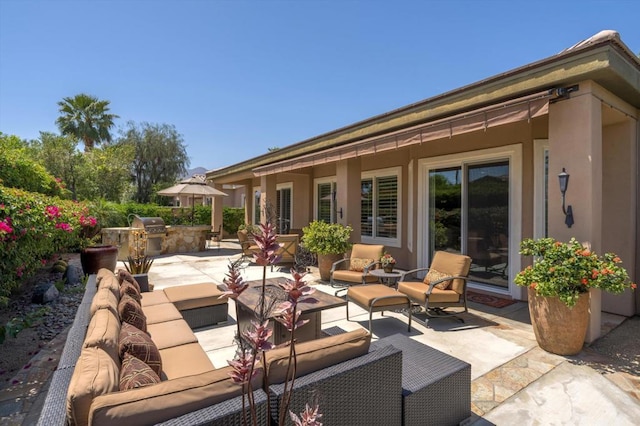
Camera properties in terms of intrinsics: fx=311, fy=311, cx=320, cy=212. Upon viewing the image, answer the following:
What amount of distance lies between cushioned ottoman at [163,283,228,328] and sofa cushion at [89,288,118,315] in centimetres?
151

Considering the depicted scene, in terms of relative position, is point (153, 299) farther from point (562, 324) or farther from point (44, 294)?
point (562, 324)

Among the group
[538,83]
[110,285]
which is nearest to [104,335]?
[110,285]

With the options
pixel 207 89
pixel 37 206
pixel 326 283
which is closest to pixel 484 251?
pixel 326 283

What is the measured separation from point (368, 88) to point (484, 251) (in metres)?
10.6

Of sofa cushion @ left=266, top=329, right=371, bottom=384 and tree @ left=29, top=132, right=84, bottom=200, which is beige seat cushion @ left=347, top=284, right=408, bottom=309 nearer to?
sofa cushion @ left=266, top=329, right=371, bottom=384

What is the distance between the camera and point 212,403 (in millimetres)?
1616

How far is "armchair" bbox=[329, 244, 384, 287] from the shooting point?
6504mm

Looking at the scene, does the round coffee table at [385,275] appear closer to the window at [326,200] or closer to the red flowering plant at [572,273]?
the red flowering plant at [572,273]

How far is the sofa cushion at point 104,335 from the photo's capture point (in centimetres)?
206

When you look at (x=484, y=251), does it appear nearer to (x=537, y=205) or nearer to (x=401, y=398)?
(x=537, y=205)

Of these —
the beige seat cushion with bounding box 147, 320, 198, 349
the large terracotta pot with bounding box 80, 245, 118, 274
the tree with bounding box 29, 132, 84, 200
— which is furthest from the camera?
the tree with bounding box 29, 132, 84, 200

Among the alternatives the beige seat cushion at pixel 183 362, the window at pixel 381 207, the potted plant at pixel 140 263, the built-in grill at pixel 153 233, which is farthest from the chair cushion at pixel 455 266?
the built-in grill at pixel 153 233

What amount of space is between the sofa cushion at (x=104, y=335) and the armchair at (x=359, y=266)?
462cm

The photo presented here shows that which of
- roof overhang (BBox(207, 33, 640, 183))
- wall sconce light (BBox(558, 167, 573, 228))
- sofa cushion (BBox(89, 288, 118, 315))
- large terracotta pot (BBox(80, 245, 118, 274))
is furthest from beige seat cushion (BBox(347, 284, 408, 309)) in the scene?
large terracotta pot (BBox(80, 245, 118, 274))
